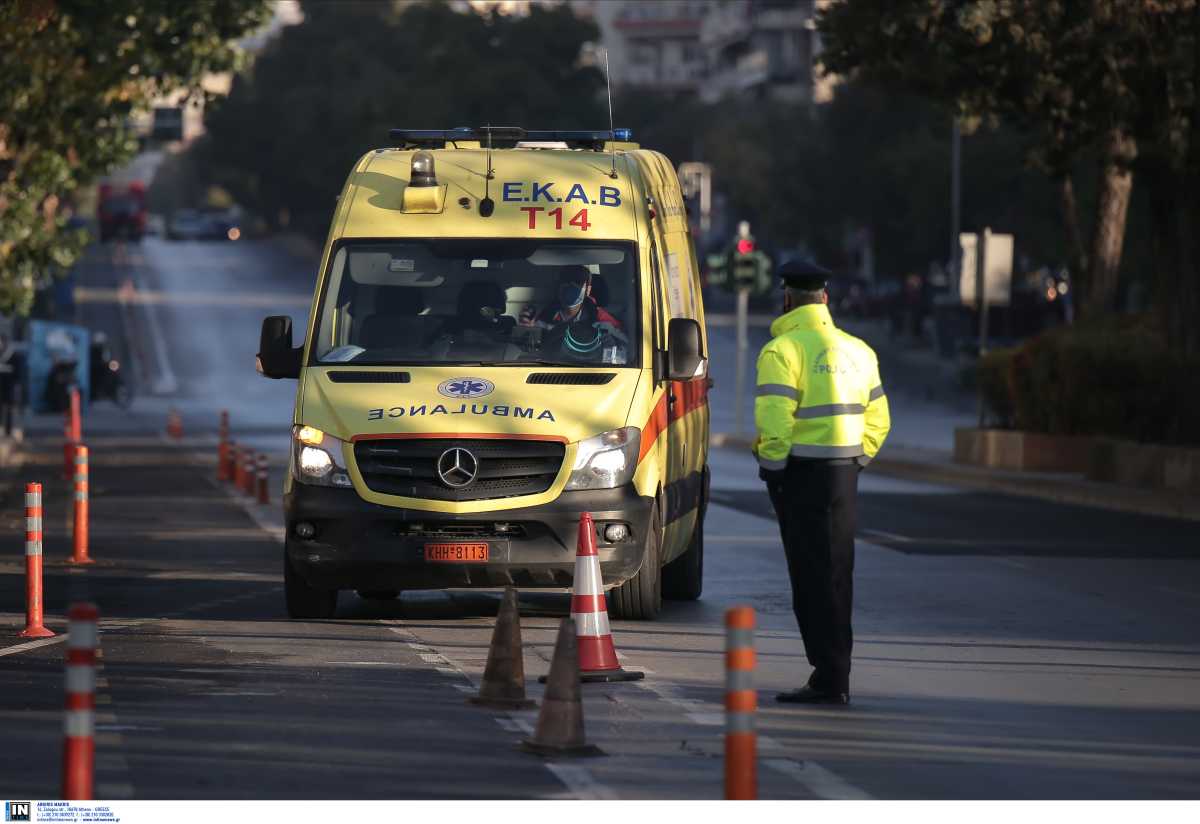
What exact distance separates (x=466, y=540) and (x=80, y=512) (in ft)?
18.1

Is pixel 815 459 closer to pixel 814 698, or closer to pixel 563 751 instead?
pixel 814 698

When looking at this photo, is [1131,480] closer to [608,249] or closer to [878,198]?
[608,249]

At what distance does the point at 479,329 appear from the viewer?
14.7 metres

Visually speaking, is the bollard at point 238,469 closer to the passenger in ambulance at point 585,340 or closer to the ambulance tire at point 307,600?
the ambulance tire at point 307,600

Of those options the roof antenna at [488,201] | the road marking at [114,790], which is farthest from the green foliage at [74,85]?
the road marking at [114,790]

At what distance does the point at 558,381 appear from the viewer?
1423 cm

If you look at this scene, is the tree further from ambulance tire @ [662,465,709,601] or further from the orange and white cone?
the orange and white cone

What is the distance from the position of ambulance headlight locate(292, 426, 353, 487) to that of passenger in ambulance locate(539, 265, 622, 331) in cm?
152

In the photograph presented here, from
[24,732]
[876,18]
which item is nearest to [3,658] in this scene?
[24,732]

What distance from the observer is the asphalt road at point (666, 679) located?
29.9 ft

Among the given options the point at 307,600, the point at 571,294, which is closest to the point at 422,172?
the point at 571,294

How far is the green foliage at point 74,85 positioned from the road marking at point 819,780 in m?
22.6
